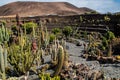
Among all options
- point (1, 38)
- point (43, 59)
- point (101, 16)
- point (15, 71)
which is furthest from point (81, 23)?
point (15, 71)

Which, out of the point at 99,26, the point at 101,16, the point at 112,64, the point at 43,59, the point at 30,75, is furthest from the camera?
the point at 101,16

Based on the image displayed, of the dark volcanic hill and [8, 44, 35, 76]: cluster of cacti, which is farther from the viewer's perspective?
the dark volcanic hill

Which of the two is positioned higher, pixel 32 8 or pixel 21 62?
pixel 21 62

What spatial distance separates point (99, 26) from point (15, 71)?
15.7 meters

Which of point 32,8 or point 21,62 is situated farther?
point 32,8

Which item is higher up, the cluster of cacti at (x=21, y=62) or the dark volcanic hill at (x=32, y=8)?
the cluster of cacti at (x=21, y=62)

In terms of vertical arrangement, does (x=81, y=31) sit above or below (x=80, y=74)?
below

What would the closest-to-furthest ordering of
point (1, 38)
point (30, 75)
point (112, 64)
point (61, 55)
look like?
point (61, 55) < point (30, 75) < point (112, 64) < point (1, 38)

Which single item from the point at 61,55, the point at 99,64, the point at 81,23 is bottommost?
the point at 81,23

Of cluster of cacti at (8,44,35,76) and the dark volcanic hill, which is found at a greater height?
cluster of cacti at (8,44,35,76)

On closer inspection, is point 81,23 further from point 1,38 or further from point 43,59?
point 43,59

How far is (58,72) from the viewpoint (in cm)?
1135

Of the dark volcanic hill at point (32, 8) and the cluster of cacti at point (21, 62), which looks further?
the dark volcanic hill at point (32, 8)

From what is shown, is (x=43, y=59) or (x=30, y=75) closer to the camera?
(x=30, y=75)
